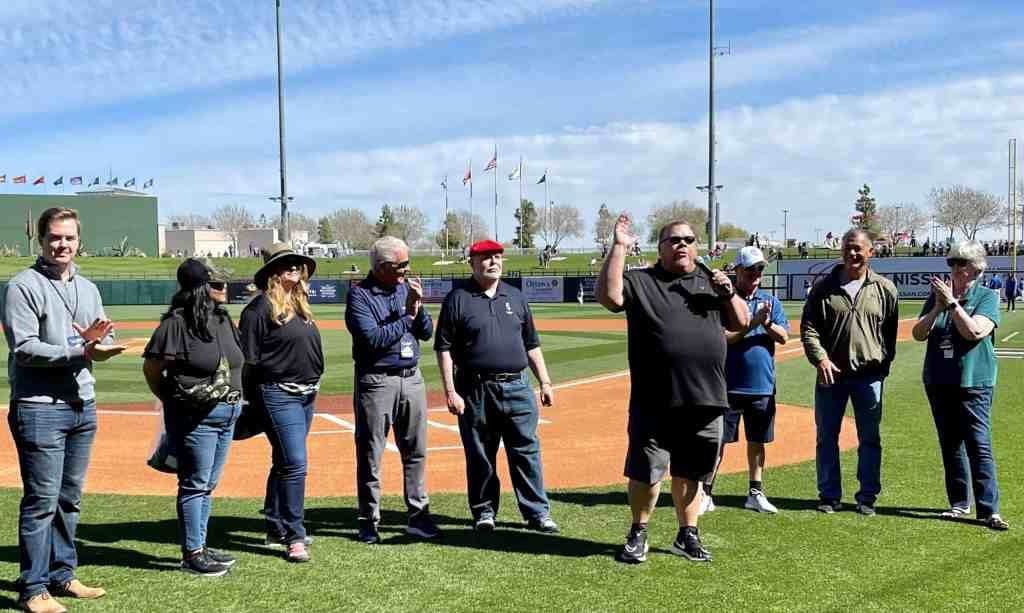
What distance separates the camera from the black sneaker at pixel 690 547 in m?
5.39

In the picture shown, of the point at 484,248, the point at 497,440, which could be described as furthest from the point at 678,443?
the point at 484,248

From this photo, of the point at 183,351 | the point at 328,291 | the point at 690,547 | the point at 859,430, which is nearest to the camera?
the point at 183,351

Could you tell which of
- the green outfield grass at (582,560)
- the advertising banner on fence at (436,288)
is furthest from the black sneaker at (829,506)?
the advertising banner on fence at (436,288)

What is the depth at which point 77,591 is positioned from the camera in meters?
4.82

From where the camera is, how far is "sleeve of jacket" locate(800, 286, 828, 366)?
21.4 feet

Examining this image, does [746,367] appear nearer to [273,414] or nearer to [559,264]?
[273,414]

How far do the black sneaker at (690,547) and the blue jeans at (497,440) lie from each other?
3.43ft

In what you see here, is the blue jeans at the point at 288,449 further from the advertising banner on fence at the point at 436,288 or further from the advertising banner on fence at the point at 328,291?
the advertising banner on fence at the point at 328,291

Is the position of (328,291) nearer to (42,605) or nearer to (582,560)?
(582,560)

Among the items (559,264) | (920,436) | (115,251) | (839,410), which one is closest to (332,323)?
(920,436)

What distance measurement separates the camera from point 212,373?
498 cm

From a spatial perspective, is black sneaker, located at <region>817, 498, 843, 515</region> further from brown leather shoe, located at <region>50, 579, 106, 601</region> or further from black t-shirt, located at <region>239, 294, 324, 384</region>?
brown leather shoe, located at <region>50, 579, 106, 601</region>

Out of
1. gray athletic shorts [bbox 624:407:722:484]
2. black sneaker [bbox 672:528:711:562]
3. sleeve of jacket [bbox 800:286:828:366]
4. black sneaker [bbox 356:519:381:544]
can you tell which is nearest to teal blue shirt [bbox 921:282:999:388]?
sleeve of jacket [bbox 800:286:828:366]

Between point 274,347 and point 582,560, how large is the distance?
2.27 metres
